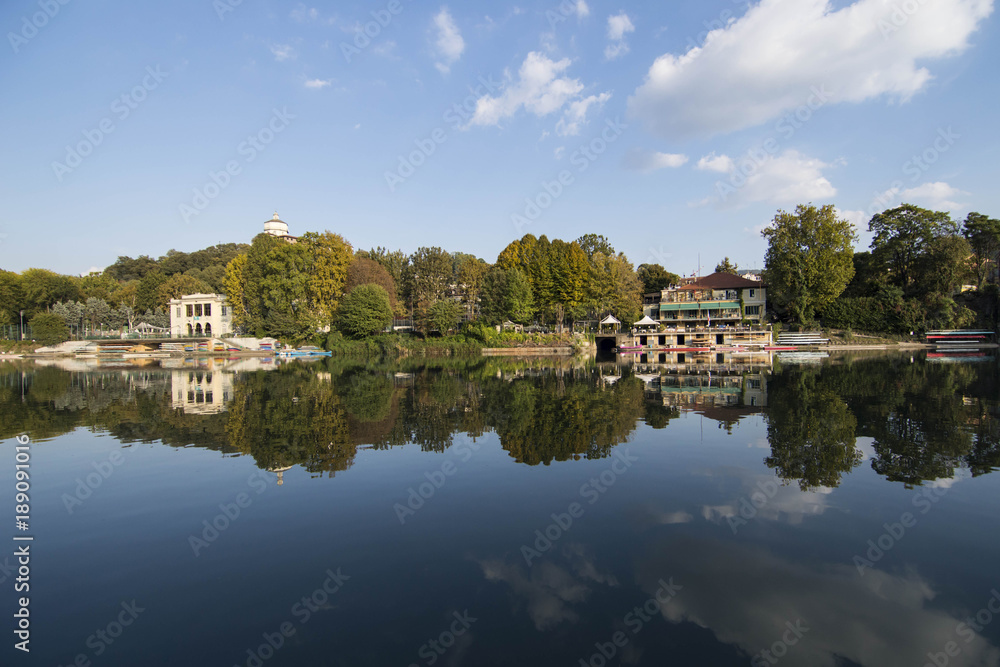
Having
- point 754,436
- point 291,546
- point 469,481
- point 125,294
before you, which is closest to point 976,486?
point 754,436

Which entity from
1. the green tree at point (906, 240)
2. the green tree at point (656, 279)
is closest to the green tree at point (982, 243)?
the green tree at point (906, 240)

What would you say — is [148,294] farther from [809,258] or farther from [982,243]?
Answer: [982,243]

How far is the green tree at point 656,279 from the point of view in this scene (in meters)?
68.0

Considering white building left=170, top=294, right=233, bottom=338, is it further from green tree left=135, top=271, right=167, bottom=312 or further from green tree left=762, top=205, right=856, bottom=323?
green tree left=762, top=205, right=856, bottom=323

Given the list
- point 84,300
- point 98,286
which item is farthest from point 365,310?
point 84,300

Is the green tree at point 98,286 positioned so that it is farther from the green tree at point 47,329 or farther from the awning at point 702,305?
the awning at point 702,305

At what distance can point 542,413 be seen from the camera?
635 inches

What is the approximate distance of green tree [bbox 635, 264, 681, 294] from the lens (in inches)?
2677

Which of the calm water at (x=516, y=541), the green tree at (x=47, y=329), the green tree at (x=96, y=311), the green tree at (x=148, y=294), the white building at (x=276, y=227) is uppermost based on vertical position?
the white building at (x=276, y=227)

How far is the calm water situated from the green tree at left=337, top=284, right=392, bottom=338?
36405mm

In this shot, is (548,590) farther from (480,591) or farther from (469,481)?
(469,481)

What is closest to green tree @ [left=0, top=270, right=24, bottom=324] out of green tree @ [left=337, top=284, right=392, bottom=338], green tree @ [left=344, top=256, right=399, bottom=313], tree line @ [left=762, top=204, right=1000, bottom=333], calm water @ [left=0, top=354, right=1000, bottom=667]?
green tree @ [left=344, top=256, right=399, bottom=313]

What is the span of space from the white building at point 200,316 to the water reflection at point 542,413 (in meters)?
33.5

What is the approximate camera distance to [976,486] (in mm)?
8453
